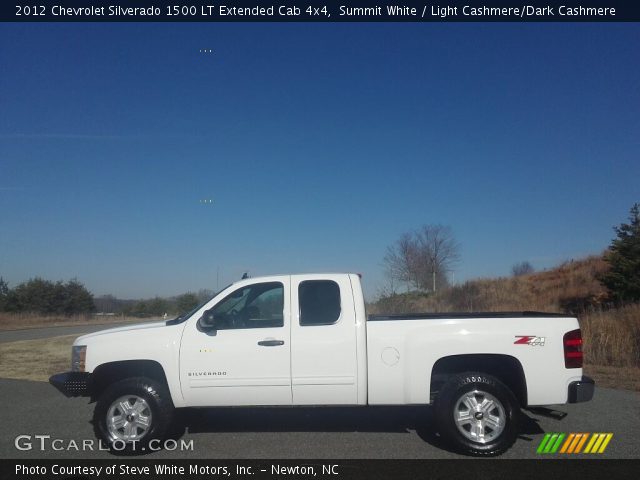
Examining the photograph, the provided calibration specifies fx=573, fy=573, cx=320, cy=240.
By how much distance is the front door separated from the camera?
20.9 ft

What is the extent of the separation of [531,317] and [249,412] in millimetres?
4207

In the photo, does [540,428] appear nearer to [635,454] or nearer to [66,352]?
[635,454]

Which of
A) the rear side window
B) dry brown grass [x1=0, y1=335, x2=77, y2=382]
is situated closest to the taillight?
the rear side window

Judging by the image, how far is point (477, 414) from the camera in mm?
6199

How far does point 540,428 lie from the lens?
23.7 feet

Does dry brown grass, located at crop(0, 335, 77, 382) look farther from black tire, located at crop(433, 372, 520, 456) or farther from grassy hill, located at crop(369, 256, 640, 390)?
grassy hill, located at crop(369, 256, 640, 390)

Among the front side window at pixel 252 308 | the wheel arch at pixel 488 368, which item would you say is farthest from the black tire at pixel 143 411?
the wheel arch at pixel 488 368

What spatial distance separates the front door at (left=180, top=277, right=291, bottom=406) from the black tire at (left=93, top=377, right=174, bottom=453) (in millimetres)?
277

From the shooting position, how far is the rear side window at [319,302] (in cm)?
657

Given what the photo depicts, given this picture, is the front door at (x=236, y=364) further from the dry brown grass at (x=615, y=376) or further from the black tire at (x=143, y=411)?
the dry brown grass at (x=615, y=376)

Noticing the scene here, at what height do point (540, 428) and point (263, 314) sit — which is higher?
point (263, 314)

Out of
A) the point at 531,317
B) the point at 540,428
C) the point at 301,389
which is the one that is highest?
the point at 531,317
